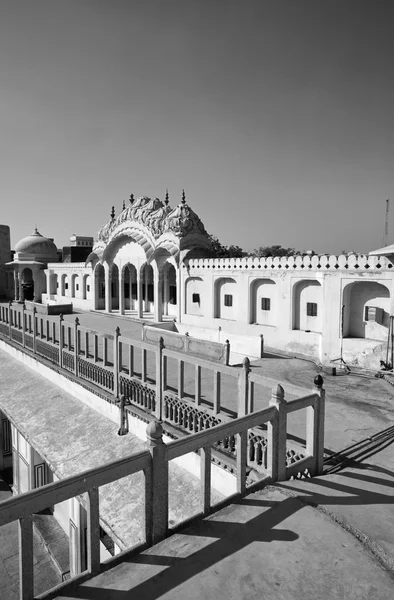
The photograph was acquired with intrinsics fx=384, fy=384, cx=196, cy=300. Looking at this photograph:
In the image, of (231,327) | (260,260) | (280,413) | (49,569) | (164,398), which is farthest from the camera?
(231,327)

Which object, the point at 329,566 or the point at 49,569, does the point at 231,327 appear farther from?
the point at 329,566

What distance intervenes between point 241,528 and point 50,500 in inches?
85.9

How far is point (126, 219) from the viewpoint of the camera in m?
25.9

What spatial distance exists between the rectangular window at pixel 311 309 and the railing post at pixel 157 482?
43.3ft

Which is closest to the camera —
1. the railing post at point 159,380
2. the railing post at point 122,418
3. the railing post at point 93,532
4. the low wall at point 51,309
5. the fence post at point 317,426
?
the railing post at point 93,532

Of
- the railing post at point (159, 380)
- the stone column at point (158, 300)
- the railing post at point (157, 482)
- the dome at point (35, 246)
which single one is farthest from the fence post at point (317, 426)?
the dome at point (35, 246)

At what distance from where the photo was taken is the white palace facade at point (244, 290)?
564 inches

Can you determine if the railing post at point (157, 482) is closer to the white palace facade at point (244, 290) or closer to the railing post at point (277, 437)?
the railing post at point (277, 437)

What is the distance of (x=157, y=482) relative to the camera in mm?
4223

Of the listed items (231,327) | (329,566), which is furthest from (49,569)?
(231,327)

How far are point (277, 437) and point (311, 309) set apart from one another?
38.2 feet

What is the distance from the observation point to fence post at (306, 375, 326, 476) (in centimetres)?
596

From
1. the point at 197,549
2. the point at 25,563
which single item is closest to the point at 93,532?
the point at 25,563

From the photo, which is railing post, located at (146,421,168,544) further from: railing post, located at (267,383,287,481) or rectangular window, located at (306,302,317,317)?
rectangular window, located at (306,302,317,317)
